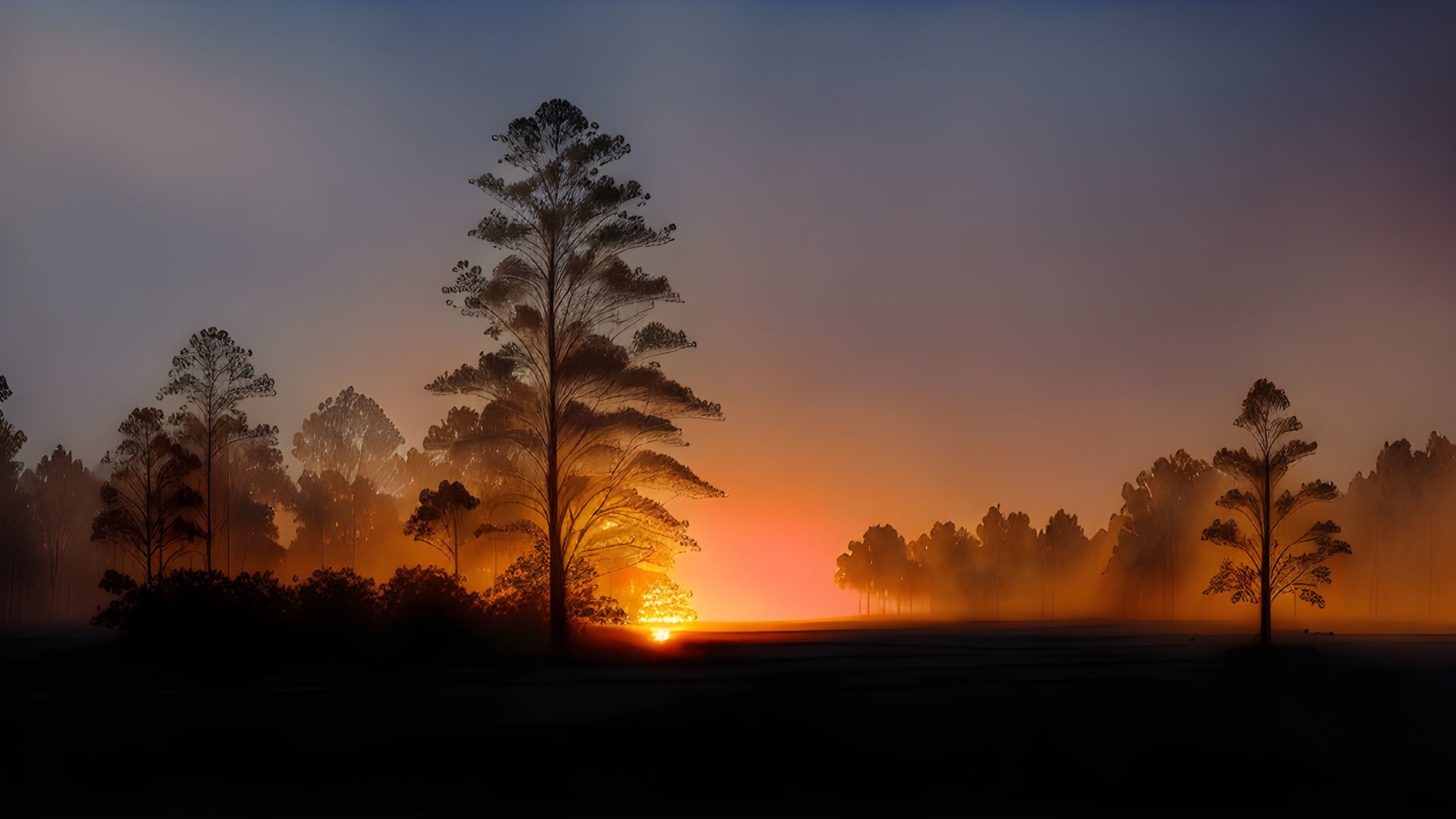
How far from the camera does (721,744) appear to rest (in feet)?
59.7

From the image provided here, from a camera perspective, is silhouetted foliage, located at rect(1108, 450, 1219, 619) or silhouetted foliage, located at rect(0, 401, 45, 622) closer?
silhouetted foliage, located at rect(0, 401, 45, 622)

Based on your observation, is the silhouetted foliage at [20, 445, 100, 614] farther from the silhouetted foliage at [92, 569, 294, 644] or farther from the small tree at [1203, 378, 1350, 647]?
the small tree at [1203, 378, 1350, 647]

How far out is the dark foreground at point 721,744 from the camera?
1638 cm

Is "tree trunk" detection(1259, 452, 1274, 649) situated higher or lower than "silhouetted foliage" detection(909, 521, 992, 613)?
higher

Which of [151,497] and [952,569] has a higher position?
[151,497]

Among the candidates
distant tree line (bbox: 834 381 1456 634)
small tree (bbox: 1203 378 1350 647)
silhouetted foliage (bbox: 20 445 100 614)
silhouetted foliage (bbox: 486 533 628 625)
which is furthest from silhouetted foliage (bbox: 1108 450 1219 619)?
silhouetted foliage (bbox: 20 445 100 614)

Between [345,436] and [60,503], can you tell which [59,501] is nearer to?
[60,503]

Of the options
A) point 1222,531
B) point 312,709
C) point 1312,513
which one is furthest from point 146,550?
point 1312,513

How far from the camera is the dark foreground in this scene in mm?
16375

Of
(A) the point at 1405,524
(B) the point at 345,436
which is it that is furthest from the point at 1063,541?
(B) the point at 345,436

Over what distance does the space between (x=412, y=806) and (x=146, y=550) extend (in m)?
42.0

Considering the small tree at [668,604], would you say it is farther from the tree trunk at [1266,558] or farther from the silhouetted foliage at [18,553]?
the silhouetted foliage at [18,553]

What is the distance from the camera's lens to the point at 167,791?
52.7 feet

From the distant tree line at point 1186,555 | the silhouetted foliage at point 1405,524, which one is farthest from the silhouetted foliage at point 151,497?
the silhouetted foliage at point 1405,524
